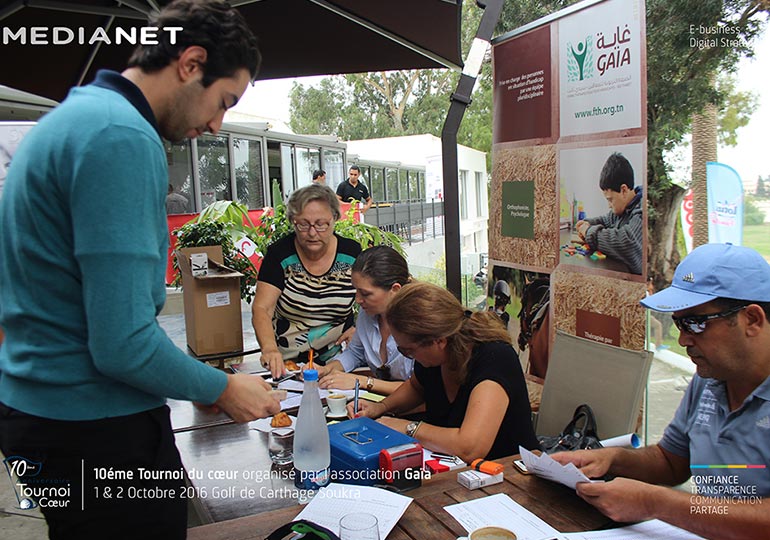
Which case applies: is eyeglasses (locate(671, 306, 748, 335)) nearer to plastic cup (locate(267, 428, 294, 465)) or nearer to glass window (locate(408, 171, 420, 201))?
plastic cup (locate(267, 428, 294, 465))

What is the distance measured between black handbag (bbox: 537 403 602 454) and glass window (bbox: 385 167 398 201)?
16.0m

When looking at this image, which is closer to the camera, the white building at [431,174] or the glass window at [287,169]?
the glass window at [287,169]

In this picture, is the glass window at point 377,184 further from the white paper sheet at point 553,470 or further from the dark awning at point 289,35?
the white paper sheet at point 553,470

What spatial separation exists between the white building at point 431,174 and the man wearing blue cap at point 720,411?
1080cm

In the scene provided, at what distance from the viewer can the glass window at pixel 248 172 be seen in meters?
9.70

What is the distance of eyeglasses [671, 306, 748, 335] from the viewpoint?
4.63ft

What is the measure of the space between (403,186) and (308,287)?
55.3 ft

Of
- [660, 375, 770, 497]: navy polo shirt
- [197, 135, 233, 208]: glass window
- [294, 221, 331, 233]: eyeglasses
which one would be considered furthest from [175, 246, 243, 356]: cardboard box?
[197, 135, 233, 208]: glass window

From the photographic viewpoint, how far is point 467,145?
16.3 metres

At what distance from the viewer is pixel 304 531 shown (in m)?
1.17

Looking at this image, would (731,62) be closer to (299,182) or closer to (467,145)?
(299,182)

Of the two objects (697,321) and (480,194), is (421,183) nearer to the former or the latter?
(480,194)

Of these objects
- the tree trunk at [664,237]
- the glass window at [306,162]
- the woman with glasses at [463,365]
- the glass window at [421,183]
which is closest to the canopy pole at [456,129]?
the woman with glasses at [463,365]

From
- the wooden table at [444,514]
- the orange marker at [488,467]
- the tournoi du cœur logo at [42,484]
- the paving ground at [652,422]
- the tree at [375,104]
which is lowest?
the paving ground at [652,422]
